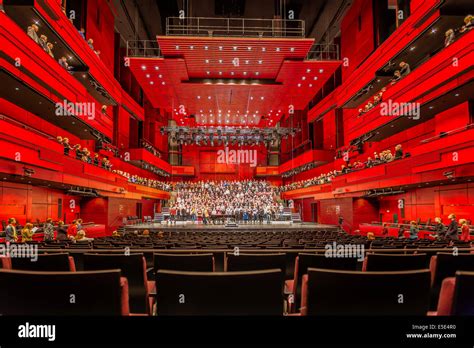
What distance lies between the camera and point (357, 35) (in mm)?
21828

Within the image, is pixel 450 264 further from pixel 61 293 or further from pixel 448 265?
pixel 61 293

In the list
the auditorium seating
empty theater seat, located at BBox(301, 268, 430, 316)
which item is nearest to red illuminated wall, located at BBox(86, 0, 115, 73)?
the auditorium seating

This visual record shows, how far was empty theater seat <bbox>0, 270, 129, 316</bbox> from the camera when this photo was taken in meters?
1.73

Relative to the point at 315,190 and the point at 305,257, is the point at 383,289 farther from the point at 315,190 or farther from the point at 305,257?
the point at 315,190

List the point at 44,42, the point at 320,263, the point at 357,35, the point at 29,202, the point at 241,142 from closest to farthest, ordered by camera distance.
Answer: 1. the point at 320,263
2. the point at 44,42
3. the point at 29,202
4. the point at 357,35
5. the point at 241,142

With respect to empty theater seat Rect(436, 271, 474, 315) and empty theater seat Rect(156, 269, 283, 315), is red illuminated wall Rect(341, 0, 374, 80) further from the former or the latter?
empty theater seat Rect(156, 269, 283, 315)

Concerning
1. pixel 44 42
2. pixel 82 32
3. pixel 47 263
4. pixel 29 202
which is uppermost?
pixel 82 32

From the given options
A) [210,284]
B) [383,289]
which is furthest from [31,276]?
[383,289]

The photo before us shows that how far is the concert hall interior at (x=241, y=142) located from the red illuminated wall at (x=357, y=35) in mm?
157

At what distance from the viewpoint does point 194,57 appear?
59.6 feet

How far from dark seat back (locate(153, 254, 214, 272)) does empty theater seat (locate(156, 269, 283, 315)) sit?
3.87 ft

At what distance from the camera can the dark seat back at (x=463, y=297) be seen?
1.65m

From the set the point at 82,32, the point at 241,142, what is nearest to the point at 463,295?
the point at 82,32

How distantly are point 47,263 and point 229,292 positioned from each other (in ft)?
7.04
